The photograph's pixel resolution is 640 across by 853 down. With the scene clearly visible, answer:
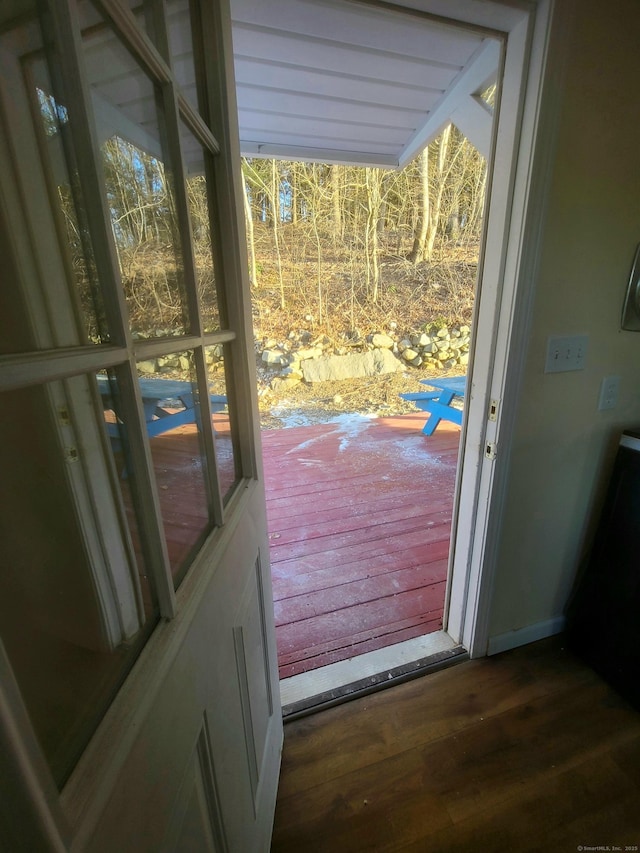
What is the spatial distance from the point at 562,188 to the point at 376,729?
5.70ft

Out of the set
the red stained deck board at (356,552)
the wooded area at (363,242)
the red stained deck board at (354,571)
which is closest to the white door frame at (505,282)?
the red stained deck board at (354,571)

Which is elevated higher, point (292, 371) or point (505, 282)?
point (505, 282)

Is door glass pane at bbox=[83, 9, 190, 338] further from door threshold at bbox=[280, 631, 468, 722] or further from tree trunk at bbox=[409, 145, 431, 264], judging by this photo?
tree trunk at bbox=[409, 145, 431, 264]

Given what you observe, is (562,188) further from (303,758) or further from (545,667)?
(303,758)

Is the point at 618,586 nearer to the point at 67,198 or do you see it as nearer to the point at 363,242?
the point at 67,198

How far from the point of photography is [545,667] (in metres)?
1.44

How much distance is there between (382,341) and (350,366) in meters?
0.82

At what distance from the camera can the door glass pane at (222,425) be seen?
75 cm

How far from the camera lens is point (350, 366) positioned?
227 inches

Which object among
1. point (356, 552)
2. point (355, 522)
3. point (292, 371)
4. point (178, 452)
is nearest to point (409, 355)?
point (292, 371)

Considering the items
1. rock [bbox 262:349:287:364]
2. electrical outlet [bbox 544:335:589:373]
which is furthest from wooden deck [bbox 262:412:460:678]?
rock [bbox 262:349:287:364]

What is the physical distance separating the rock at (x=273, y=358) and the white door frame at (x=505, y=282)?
464 centimetres

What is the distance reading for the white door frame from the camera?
0.93 metres

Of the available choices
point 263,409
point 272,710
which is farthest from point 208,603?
point 263,409
